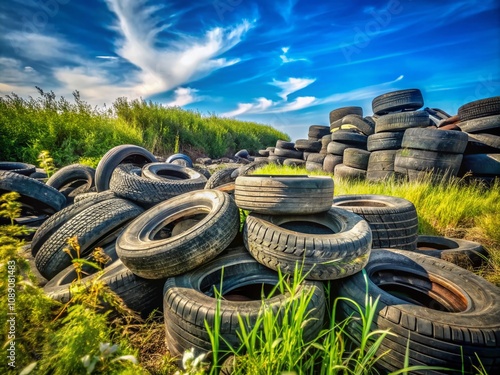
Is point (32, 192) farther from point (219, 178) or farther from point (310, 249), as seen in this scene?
point (310, 249)

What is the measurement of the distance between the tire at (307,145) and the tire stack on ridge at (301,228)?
23.6ft

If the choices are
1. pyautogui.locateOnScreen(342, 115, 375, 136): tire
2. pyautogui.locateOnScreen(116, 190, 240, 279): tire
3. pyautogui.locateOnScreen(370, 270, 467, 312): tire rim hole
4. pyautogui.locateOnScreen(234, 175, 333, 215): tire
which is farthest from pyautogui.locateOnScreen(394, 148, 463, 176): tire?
pyautogui.locateOnScreen(116, 190, 240, 279): tire

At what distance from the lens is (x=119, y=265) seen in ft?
7.04

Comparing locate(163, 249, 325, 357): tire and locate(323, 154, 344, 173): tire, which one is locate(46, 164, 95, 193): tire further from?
locate(323, 154, 344, 173): tire

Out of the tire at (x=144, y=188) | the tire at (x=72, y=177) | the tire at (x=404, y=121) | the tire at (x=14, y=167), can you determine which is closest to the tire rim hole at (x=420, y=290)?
the tire at (x=144, y=188)

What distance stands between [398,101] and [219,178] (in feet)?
17.5

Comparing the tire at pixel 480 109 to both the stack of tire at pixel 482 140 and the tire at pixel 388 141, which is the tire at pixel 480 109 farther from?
the tire at pixel 388 141

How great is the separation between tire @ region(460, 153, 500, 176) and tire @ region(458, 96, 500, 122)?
1.03m

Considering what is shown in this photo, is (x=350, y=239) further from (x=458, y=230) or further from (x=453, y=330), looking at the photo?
(x=458, y=230)

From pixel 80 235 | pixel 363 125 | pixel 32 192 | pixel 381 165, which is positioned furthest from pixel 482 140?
pixel 32 192

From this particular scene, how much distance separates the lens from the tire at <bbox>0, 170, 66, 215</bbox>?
2.99 metres

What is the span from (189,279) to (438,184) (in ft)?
15.4

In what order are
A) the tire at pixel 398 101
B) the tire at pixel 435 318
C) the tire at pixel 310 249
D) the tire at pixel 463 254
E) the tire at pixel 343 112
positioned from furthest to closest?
the tire at pixel 343 112 → the tire at pixel 398 101 → the tire at pixel 463 254 → the tire at pixel 310 249 → the tire at pixel 435 318

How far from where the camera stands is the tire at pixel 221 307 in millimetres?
1311
